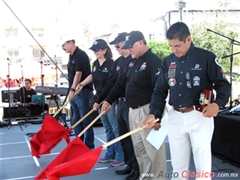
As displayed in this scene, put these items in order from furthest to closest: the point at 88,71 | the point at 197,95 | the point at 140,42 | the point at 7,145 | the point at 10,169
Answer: the point at 7,145 → the point at 88,71 → the point at 10,169 → the point at 140,42 → the point at 197,95

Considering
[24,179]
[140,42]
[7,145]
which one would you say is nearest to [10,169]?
[24,179]

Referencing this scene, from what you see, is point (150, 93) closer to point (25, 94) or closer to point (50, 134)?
point (50, 134)

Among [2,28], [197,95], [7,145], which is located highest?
[2,28]

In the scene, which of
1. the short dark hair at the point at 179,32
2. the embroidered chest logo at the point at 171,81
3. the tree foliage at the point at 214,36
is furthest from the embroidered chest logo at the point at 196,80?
the tree foliage at the point at 214,36

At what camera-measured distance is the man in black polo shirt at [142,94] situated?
2.90 metres

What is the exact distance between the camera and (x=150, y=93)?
9.68 ft

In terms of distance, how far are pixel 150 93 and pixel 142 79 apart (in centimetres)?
15

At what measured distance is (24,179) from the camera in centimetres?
365

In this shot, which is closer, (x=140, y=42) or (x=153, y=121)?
(x=153, y=121)

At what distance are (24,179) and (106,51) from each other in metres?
1.81

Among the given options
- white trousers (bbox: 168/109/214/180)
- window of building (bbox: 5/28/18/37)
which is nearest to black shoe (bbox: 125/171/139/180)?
white trousers (bbox: 168/109/214/180)

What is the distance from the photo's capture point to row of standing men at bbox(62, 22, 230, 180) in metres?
2.22

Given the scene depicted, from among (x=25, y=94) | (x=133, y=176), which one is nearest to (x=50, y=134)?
(x=133, y=176)

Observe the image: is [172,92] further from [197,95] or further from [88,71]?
[88,71]
